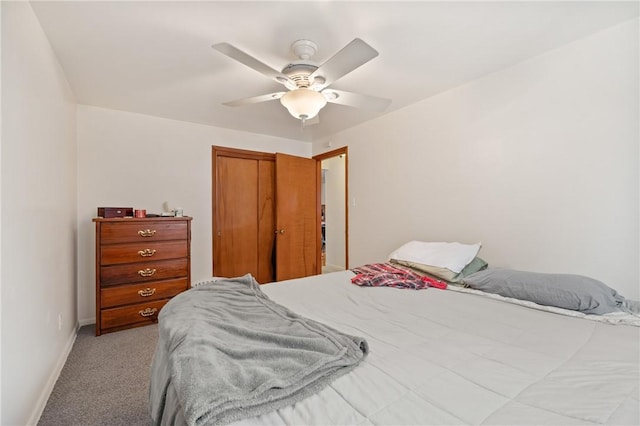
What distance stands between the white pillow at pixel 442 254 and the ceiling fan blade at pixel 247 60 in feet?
5.47

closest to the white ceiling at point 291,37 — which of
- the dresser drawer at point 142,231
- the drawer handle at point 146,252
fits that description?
the dresser drawer at point 142,231

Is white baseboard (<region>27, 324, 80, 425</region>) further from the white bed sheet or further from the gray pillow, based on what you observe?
the gray pillow

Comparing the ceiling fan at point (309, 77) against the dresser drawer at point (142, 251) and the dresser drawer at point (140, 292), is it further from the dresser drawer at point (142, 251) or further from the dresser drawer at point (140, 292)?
the dresser drawer at point (140, 292)

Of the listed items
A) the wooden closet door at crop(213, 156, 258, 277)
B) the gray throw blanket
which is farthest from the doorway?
the gray throw blanket

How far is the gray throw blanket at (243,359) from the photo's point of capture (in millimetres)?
686

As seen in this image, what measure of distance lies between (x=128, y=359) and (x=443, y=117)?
11.1 ft

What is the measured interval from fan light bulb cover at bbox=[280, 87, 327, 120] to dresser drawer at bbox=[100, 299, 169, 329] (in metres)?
2.32

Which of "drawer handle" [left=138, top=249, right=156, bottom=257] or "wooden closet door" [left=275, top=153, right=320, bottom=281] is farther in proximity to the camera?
"wooden closet door" [left=275, top=153, right=320, bottom=281]

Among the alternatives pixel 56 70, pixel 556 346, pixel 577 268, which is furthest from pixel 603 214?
pixel 56 70

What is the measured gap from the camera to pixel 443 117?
8.80ft

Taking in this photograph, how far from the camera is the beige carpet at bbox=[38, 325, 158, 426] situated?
1.55 metres

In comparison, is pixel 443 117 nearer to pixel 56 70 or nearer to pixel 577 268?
pixel 577 268

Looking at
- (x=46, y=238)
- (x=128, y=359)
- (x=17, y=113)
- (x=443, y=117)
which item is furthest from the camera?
(x=443, y=117)

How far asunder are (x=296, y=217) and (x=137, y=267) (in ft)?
6.68
